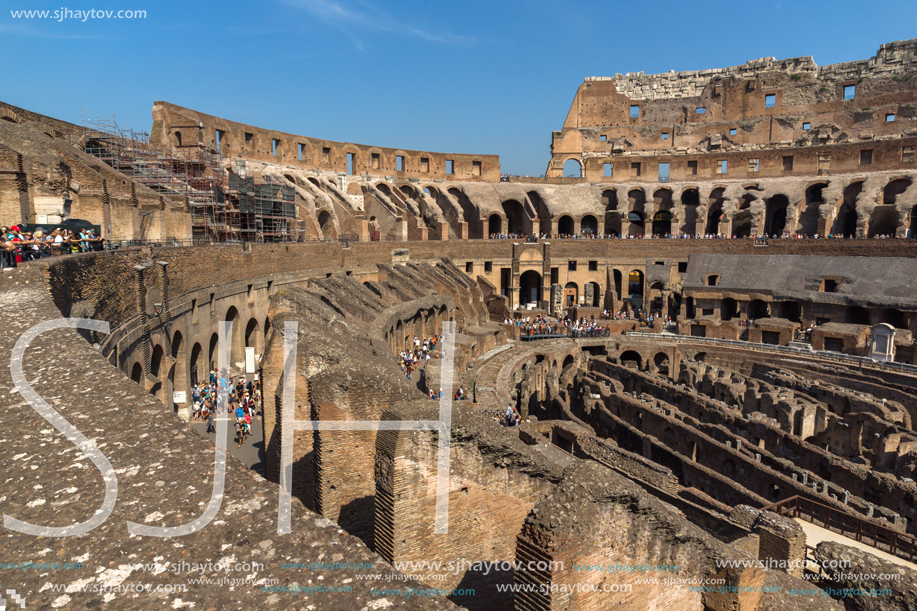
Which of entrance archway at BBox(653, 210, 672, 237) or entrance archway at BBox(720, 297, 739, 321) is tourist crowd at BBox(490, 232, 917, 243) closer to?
entrance archway at BBox(653, 210, 672, 237)

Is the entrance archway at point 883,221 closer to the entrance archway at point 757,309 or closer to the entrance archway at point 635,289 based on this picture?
the entrance archway at point 757,309

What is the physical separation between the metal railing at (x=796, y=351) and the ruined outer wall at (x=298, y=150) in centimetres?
1950

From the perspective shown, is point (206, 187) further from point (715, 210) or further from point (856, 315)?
point (715, 210)

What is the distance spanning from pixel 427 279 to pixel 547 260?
11.2 metres

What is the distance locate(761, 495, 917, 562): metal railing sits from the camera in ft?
32.6

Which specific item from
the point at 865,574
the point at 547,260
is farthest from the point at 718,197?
the point at 865,574

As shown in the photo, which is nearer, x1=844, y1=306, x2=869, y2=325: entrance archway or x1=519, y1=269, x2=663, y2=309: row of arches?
x1=844, y1=306, x2=869, y2=325: entrance archway

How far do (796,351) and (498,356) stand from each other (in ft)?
44.3

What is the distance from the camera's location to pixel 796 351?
25.3 meters

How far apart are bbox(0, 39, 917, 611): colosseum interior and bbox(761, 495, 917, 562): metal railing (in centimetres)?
8

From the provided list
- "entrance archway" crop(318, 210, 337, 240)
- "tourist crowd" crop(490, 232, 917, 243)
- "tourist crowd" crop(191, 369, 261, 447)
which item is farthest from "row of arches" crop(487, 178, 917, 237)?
"tourist crowd" crop(191, 369, 261, 447)

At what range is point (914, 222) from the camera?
114 ft

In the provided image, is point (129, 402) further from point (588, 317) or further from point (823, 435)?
point (588, 317)

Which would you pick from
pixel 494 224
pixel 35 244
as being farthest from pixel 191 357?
pixel 494 224
